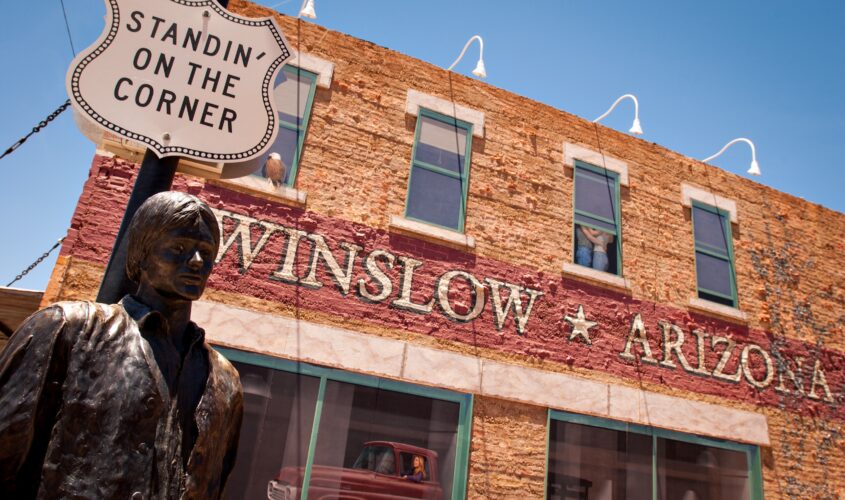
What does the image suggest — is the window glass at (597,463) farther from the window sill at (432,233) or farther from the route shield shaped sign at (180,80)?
the route shield shaped sign at (180,80)

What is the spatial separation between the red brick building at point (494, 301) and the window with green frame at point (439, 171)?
0.11 feet

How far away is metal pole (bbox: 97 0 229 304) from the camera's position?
2.15 m

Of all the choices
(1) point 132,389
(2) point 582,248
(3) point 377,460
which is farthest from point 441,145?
(1) point 132,389

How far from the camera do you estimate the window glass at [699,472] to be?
8.47 m

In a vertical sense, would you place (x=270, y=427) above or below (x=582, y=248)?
below

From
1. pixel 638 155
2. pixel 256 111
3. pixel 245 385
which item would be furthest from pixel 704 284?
pixel 256 111

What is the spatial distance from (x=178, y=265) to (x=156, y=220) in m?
0.17

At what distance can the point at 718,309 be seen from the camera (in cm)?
966

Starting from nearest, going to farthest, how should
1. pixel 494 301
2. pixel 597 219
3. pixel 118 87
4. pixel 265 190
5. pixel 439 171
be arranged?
1. pixel 118 87
2. pixel 265 190
3. pixel 494 301
4. pixel 439 171
5. pixel 597 219

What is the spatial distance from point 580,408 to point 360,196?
4.32 m

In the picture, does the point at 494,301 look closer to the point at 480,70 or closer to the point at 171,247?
the point at 480,70

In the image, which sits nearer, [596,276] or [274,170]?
[274,170]

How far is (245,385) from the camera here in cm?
672

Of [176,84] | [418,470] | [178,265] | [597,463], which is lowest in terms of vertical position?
[418,470]
